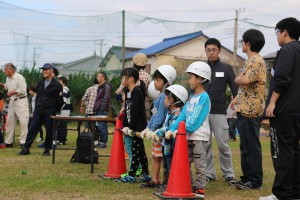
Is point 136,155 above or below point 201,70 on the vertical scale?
below

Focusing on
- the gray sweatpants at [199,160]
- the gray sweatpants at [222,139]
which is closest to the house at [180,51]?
the gray sweatpants at [222,139]

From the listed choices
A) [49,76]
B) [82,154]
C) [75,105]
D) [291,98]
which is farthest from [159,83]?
[75,105]

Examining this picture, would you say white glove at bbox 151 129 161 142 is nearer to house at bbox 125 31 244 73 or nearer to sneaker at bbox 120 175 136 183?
sneaker at bbox 120 175 136 183

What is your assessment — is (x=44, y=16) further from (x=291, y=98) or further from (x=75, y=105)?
(x=291, y=98)

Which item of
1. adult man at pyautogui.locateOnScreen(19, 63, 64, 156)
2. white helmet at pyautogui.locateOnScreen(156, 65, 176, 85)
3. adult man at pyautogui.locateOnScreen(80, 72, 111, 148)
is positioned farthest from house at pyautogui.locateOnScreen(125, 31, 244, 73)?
white helmet at pyautogui.locateOnScreen(156, 65, 176, 85)

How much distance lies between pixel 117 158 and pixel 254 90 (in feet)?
7.29

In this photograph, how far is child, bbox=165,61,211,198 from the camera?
5.61 metres

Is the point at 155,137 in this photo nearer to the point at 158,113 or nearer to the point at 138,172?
the point at 158,113

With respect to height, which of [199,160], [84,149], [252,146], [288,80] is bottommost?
[84,149]

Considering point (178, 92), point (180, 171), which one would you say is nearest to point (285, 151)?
point (180, 171)

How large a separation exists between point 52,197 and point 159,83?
196 cm

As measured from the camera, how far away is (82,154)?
881cm

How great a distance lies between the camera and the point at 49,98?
9969mm

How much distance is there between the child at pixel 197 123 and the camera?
5605 mm
